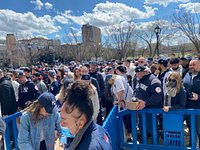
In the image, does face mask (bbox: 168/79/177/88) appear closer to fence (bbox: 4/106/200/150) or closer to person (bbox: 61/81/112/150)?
fence (bbox: 4/106/200/150)

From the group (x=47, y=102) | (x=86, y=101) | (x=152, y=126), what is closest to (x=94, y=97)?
(x=47, y=102)

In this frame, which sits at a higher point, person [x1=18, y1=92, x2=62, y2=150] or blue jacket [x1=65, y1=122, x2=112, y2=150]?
blue jacket [x1=65, y1=122, x2=112, y2=150]

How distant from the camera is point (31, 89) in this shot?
6109 millimetres

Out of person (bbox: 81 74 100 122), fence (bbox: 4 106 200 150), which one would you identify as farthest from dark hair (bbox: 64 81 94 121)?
fence (bbox: 4 106 200 150)

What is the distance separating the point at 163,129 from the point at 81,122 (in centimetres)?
307

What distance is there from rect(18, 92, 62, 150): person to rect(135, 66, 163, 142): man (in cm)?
170

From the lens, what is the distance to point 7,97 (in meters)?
5.79

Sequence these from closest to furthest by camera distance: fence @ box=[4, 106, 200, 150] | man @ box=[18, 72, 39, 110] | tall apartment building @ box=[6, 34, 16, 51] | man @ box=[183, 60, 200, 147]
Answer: fence @ box=[4, 106, 200, 150] < man @ box=[183, 60, 200, 147] < man @ box=[18, 72, 39, 110] < tall apartment building @ box=[6, 34, 16, 51]

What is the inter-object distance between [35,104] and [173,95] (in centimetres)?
256

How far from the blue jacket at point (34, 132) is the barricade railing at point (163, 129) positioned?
1.61 meters

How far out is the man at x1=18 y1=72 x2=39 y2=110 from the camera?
6105 millimetres

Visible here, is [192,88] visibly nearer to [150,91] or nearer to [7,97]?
[150,91]

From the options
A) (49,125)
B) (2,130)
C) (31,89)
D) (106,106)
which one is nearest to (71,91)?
(2,130)

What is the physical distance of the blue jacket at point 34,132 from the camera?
3170 millimetres
